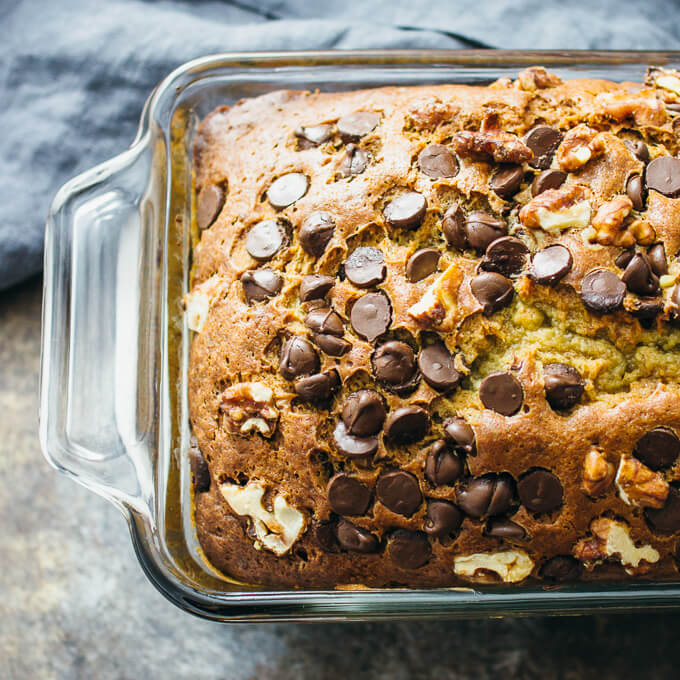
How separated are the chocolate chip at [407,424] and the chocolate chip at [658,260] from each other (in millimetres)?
539

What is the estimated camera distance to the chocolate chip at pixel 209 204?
1713mm

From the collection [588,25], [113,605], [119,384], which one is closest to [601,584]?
[119,384]

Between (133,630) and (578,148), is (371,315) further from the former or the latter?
(133,630)

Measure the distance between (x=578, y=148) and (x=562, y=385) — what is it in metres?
0.50

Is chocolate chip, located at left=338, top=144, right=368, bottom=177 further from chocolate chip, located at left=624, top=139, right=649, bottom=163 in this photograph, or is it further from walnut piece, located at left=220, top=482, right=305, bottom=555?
walnut piece, located at left=220, top=482, right=305, bottom=555

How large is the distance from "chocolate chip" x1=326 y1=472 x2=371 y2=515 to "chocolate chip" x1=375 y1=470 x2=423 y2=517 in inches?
1.3

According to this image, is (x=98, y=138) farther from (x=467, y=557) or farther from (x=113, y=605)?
(x=467, y=557)

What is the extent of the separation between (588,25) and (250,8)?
40.8 inches

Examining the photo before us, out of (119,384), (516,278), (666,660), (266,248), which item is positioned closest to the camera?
(516,278)

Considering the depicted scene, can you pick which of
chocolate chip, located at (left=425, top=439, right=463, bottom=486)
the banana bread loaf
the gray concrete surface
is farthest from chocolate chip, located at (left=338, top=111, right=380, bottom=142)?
the gray concrete surface

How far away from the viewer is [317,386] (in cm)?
147

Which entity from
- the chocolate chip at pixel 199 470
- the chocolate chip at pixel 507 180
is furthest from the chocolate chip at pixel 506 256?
the chocolate chip at pixel 199 470

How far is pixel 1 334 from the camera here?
7.59ft

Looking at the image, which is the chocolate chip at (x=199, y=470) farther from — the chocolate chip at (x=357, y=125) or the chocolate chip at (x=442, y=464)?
the chocolate chip at (x=357, y=125)
